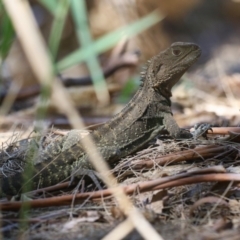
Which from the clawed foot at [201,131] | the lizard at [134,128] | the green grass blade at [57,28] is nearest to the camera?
the green grass blade at [57,28]

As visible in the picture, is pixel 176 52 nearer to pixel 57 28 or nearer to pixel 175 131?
pixel 175 131

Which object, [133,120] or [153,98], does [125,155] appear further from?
[153,98]

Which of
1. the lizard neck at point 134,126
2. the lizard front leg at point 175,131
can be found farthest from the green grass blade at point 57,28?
the lizard front leg at point 175,131

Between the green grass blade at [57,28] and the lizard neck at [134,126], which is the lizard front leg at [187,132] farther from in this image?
the green grass blade at [57,28]

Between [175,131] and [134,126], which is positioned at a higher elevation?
[134,126]

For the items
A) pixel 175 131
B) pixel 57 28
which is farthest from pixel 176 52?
pixel 57 28

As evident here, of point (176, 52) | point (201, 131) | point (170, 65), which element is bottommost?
point (201, 131)

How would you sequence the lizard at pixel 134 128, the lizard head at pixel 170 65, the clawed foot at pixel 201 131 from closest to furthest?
the lizard at pixel 134 128
the clawed foot at pixel 201 131
the lizard head at pixel 170 65

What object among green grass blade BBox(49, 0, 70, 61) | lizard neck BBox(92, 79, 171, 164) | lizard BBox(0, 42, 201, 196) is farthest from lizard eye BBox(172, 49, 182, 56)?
green grass blade BBox(49, 0, 70, 61)
